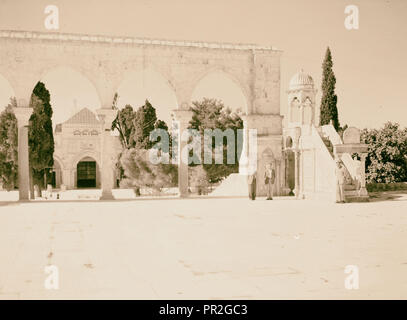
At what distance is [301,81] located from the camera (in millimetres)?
19781

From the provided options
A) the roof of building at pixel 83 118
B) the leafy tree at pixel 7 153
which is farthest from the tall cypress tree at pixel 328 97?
the roof of building at pixel 83 118

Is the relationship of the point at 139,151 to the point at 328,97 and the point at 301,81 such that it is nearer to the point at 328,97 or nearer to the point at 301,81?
the point at 301,81

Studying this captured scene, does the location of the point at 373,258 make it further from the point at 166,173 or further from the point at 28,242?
the point at 166,173

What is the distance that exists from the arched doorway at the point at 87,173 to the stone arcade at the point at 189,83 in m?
20.4

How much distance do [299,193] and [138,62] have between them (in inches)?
309

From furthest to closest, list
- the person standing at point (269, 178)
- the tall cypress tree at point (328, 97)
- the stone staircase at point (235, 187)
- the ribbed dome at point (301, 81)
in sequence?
1. the tall cypress tree at point (328, 97)
2. the ribbed dome at point (301, 81)
3. the stone staircase at point (235, 187)
4. the person standing at point (269, 178)

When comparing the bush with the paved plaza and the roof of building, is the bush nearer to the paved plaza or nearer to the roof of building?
the paved plaza

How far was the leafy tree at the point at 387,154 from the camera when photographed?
2270cm

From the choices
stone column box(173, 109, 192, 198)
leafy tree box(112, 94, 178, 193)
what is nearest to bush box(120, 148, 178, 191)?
leafy tree box(112, 94, 178, 193)

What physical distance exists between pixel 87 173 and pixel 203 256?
33.1m

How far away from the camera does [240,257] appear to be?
239 inches

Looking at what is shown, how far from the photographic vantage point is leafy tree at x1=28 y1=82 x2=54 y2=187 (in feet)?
71.1

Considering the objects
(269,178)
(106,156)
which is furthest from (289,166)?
(106,156)

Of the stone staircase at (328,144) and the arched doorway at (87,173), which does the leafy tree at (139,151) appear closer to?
the arched doorway at (87,173)
